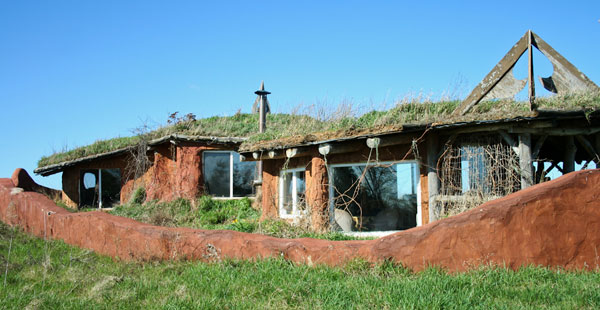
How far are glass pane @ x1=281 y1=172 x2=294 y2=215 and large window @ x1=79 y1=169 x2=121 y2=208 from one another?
942 centimetres

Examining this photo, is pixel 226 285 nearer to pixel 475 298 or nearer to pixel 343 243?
pixel 343 243

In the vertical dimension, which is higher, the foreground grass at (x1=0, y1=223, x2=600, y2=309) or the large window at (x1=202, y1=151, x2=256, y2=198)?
the large window at (x1=202, y1=151, x2=256, y2=198)

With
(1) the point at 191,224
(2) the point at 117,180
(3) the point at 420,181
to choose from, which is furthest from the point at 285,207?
(2) the point at 117,180

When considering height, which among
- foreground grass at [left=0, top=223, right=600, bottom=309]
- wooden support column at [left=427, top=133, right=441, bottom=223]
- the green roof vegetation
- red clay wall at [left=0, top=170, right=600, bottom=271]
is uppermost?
the green roof vegetation

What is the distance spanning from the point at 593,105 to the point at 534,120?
3.11ft

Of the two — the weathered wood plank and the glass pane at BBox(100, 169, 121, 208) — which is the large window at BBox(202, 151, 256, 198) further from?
the weathered wood plank

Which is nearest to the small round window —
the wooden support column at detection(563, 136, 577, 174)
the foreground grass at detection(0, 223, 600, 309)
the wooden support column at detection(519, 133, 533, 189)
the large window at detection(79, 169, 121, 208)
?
the large window at detection(79, 169, 121, 208)

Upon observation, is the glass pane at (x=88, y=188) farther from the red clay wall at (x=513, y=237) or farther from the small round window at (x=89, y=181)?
the red clay wall at (x=513, y=237)

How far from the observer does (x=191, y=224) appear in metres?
13.5

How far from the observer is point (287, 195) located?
12.3m

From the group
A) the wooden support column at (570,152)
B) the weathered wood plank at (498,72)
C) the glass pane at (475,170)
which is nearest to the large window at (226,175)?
the glass pane at (475,170)

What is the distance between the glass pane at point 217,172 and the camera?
15.9 metres

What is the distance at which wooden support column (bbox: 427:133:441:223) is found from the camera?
884cm

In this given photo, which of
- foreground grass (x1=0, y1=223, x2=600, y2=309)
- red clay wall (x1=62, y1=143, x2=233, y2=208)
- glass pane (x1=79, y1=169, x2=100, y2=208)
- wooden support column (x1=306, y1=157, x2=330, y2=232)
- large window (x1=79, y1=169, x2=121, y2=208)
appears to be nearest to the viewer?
foreground grass (x1=0, y1=223, x2=600, y2=309)
